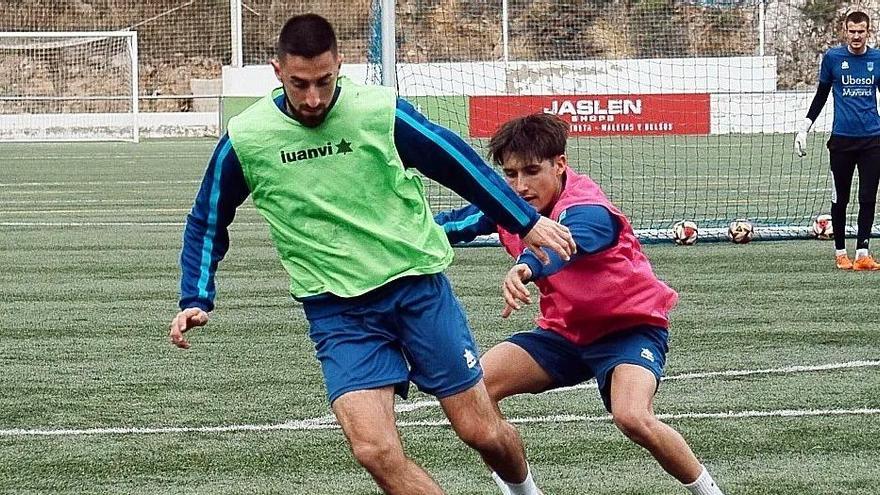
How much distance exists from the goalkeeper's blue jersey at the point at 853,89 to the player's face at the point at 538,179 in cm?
743

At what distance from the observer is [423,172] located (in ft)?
16.7

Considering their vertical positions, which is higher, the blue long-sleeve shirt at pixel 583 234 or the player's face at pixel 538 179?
the player's face at pixel 538 179

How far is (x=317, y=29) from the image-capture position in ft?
15.6

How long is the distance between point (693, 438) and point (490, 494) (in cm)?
117

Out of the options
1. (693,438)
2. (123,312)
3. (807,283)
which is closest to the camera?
(693,438)

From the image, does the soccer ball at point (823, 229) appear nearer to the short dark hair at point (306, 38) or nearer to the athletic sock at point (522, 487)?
the athletic sock at point (522, 487)

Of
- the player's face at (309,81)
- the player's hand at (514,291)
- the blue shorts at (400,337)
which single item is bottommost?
the blue shorts at (400,337)

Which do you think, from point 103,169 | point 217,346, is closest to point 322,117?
point 217,346

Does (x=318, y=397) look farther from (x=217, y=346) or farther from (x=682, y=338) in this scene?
(x=682, y=338)

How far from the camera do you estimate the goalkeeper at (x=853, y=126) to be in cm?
1247

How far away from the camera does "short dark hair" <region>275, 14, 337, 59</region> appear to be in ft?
15.4

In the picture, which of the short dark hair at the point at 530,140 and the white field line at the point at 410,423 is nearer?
the short dark hair at the point at 530,140

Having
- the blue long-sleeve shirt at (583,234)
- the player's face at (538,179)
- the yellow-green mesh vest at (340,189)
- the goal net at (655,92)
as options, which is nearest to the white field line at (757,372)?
the player's face at (538,179)

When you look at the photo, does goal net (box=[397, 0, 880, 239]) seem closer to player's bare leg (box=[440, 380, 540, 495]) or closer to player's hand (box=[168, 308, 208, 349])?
player's bare leg (box=[440, 380, 540, 495])
